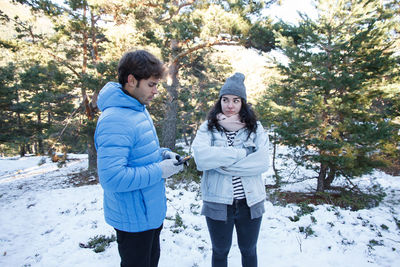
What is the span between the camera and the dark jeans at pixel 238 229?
194cm

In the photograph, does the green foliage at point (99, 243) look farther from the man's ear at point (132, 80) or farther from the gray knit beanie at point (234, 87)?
the gray knit beanie at point (234, 87)

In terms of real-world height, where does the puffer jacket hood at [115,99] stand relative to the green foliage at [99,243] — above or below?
above

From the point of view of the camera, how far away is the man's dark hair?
4.81 feet

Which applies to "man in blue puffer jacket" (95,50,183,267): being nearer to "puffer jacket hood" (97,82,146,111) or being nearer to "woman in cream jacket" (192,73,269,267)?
"puffer jacket hood" (97,82,146,111)

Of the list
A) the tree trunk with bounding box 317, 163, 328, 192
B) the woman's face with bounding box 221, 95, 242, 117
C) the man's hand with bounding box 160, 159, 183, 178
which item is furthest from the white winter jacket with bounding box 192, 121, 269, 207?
the tree trunk with bounding box 317, 163, 328, 192

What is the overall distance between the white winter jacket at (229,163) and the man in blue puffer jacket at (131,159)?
0.39 m

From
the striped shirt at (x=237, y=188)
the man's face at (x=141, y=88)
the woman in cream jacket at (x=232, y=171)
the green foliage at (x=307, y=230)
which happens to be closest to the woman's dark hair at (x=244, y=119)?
the woman in cream jacket at (x=232, y=171)

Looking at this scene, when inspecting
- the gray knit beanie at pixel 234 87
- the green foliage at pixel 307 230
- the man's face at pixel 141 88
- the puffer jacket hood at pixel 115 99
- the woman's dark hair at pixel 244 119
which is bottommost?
the green foliage at pixel 307 230

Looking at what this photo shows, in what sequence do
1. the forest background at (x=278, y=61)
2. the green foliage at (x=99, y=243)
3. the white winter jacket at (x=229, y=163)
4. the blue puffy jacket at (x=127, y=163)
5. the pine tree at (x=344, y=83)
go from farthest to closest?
the forest background at (x=278, y=61), the pine tree at (x=344, y=83), the green foliage at (x=99, y=243), the white winter jacket at (x=229, y=163), the blue puffy jacket at (x=127, y=163)

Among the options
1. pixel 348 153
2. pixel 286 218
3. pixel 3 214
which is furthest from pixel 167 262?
pixel 3 214

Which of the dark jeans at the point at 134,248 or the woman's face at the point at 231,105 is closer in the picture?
the dark jeans at the point at 134,248

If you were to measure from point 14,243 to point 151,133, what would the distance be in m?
4.14

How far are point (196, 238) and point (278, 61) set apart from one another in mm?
5304

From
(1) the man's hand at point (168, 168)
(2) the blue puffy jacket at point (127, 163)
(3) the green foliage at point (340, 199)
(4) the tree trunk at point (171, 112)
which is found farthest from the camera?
(4) the tree trunk at point (171, 112)
